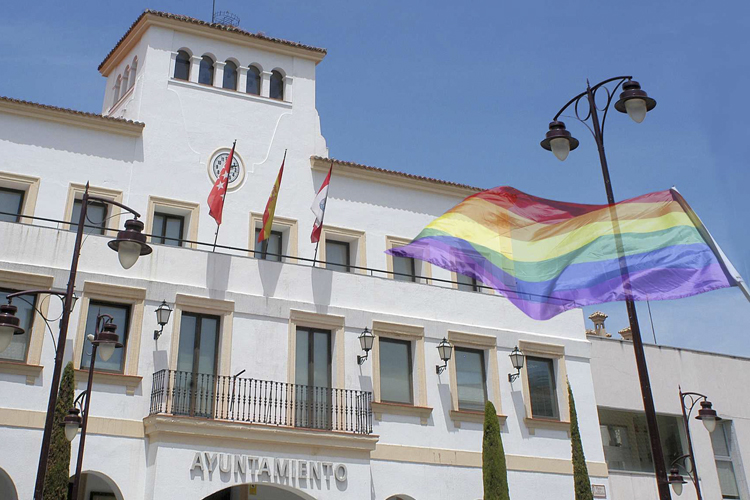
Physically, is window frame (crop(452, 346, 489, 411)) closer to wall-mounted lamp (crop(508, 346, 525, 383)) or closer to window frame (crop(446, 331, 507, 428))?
window frame (crop(446, 331, 507, 428))

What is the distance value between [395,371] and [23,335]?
965 centimetres

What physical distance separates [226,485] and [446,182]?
11.9m

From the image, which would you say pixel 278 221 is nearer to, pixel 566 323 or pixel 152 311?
pixel 152 311

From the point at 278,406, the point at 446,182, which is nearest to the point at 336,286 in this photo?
the point at 278,406

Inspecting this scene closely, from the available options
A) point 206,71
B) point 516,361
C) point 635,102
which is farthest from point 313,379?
point 635,102

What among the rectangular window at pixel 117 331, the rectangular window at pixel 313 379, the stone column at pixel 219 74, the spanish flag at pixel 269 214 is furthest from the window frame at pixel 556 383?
the stone column at pixel 219 74

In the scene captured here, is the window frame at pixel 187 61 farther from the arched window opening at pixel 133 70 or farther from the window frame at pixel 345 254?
the window frame at pixel 345 254

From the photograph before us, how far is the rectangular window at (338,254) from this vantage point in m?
26.1

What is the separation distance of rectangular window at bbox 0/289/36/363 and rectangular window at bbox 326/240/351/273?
832 cm

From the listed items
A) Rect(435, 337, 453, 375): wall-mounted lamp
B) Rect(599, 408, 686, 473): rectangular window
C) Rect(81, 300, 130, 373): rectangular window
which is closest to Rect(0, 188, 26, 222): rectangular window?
Rect(81, 300, 130, 373): rectangular window

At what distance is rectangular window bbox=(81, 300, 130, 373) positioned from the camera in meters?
21.2

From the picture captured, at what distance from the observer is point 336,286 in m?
24.6

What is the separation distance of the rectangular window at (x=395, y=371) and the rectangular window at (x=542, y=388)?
3.90m

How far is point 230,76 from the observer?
27031 millimetres
